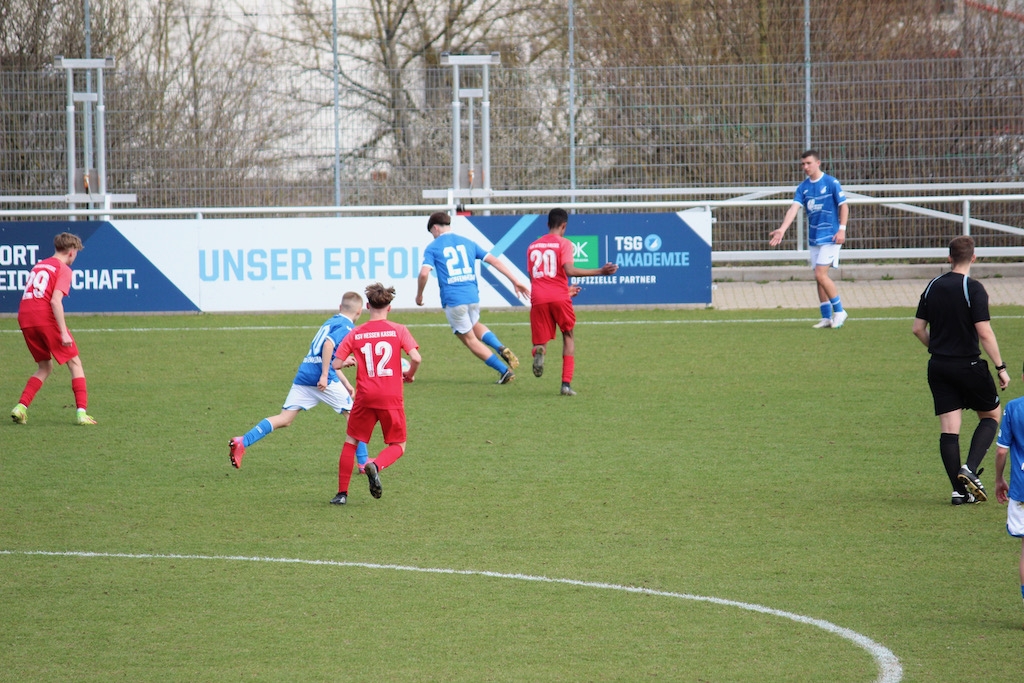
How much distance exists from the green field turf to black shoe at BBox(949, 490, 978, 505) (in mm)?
81

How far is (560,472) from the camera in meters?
8.58

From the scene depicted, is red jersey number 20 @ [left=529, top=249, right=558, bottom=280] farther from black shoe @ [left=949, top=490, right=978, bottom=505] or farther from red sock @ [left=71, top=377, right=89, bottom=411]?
black shoe @ [left=949, top=490, right=978, bottom=505]

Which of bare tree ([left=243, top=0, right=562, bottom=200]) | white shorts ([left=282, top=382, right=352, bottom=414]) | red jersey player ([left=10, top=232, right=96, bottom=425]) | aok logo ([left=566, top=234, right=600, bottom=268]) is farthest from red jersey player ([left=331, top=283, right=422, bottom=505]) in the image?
bare tree ([left=243, top=0, right=562, bottom=200])

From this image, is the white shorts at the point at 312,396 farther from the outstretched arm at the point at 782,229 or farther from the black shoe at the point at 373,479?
the outstretched arm at the point at 782,229

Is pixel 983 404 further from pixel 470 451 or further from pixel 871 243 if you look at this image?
pixel 871 243

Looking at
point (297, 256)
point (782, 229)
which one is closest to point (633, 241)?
point (782, 229)

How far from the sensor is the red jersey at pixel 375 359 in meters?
7.45

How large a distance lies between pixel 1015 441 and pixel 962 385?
2029mm

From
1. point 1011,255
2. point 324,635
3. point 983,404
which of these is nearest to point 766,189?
point 1011,255

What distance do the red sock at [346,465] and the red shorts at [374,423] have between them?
8 centimetres

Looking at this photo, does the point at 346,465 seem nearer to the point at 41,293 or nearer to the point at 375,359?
the point at 375,359

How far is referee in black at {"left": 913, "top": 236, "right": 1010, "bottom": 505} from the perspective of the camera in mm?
7223

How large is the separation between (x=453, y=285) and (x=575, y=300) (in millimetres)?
6028

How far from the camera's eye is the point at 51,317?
33.6 feet
